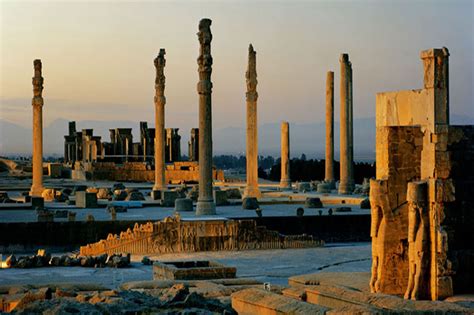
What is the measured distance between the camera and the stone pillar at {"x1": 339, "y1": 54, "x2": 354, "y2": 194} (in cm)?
4641

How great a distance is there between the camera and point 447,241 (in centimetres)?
1861

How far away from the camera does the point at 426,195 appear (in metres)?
Result: 18.8

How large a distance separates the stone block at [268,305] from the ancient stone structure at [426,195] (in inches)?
141

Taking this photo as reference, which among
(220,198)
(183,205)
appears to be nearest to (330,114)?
(220,198)

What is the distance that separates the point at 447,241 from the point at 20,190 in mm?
36945

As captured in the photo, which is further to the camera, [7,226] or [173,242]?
[7,226]

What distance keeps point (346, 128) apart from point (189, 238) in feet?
63.5

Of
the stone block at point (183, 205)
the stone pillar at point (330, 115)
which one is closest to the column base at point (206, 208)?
the stone block at point (183, 205)

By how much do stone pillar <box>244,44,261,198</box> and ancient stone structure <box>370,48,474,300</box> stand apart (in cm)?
2186

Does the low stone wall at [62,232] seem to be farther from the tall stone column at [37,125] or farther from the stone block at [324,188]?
the stone block at [324,188]

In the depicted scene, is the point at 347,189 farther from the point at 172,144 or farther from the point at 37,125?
the point at 172,144

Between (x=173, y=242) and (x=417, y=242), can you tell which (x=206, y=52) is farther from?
(x=417, y=242)

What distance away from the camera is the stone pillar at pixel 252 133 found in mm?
41625

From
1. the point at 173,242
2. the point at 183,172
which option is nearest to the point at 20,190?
the point at 183,172
